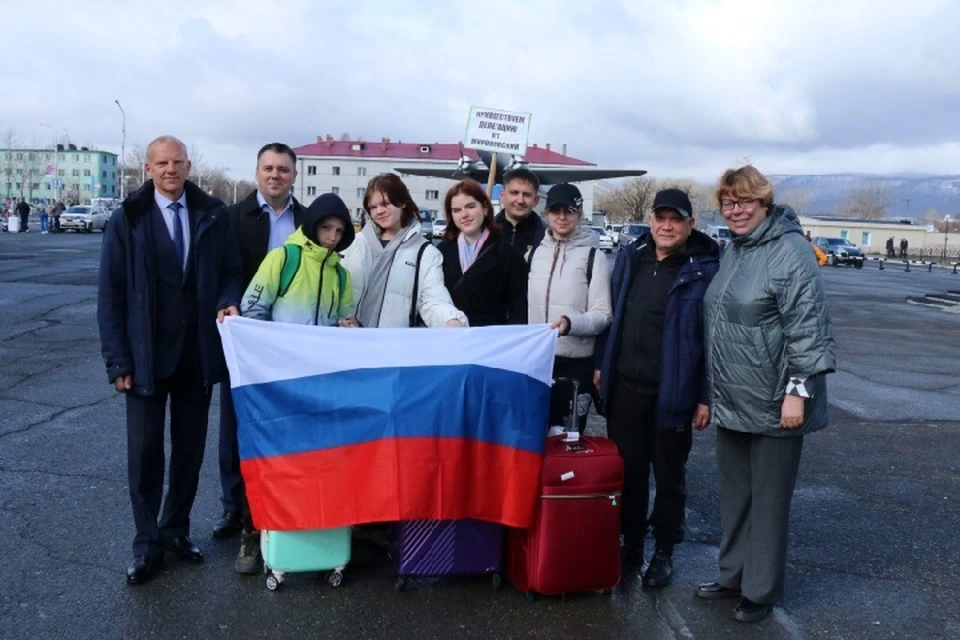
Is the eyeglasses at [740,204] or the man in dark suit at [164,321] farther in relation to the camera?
the man in dark suit at [164,321]

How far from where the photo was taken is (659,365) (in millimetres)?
4406

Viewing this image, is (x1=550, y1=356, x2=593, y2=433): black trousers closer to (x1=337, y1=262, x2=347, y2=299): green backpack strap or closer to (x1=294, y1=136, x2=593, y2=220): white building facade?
(x1=337, y1=262, x2=347, y2=299): green backpack strap

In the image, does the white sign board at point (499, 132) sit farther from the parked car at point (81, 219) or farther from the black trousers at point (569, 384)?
the parked car at point (81, 219)

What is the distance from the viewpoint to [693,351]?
4316mm

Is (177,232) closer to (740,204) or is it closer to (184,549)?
(184,549)

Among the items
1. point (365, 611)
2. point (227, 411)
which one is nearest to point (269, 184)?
point (227, 411)

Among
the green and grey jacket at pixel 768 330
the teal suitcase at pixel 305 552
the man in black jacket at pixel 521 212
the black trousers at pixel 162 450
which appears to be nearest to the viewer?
the green and grey jacket at pixel 768 330

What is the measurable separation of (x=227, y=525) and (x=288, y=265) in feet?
5.54

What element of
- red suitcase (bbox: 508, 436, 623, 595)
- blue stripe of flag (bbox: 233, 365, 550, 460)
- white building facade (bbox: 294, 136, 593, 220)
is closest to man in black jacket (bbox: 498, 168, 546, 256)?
blue stripe of flag (bbox: 233, 365, 550, 460)

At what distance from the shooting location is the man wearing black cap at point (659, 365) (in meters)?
4.32

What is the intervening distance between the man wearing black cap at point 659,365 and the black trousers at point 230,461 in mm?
2129

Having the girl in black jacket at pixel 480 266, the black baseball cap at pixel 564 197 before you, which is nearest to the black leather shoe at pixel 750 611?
the girl in black jacket at pixel 480 266

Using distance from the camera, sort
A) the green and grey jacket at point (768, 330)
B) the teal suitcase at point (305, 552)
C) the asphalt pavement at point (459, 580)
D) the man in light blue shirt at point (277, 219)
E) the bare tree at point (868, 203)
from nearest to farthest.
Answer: the green and grey jacket at point (768, 330) → the asphalt pavement at point (459, 580) → the teal suitcase at point (305, 552) → the man in light blue shirt at point (277, 219) → the bare tree at point (868, 203)

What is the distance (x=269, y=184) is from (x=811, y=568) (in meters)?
3.80
